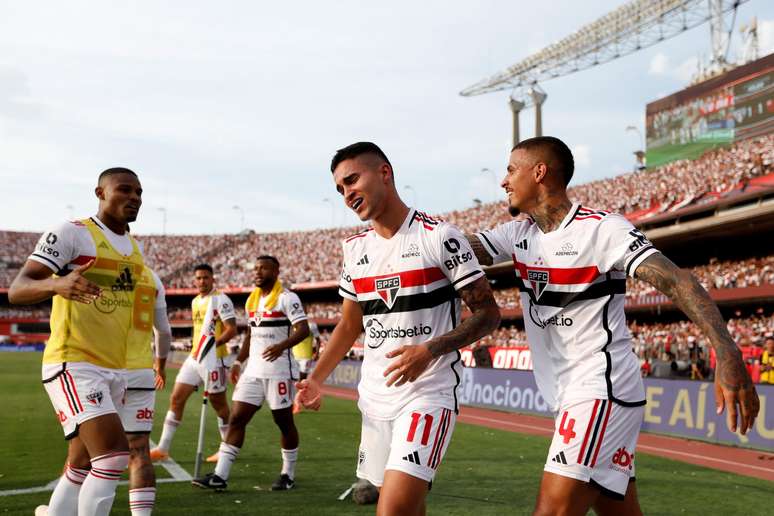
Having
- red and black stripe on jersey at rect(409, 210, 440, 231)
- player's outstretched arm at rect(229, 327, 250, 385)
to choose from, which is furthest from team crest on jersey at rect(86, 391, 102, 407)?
player's outstretched arm at rect(229, 327, 250, 385)

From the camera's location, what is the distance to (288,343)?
8.27m

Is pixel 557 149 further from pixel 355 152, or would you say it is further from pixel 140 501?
pixel 140 501

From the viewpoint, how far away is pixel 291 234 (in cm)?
7944

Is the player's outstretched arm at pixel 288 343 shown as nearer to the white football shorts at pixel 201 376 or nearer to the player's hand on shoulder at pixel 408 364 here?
the white football shorts at pixel 201 376

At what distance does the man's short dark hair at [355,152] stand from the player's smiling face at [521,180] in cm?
75

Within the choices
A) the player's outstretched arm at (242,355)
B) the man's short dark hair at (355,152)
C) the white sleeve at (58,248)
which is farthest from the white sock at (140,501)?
the player's outstretched arm at (242,355)

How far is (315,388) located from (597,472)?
1615 millimetres

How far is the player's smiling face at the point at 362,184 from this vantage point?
3973mm

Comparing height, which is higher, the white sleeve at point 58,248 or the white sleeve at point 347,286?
the white sleeve at point 58,248

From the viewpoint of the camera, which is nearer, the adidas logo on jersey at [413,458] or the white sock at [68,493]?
the adidas logo on jersey at [413,458]

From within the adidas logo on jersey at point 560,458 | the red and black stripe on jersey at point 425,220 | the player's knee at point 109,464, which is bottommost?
the player's knee at point 109,464

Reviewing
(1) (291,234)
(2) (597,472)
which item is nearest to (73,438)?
(2) (597,472)

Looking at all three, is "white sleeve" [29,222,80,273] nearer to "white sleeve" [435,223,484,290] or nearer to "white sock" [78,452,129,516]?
"white sock" [78,452,129,516]

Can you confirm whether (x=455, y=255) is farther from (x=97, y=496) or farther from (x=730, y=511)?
(x=730, y=511)
